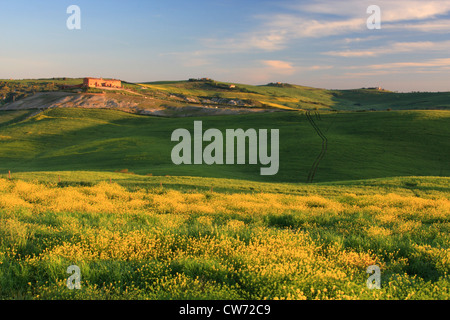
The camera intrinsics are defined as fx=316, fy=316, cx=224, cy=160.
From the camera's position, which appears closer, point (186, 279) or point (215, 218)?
point (186, 279)

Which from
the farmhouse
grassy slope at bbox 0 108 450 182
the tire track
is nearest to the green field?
the tire track

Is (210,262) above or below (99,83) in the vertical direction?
below

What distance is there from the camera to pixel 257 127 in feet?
250

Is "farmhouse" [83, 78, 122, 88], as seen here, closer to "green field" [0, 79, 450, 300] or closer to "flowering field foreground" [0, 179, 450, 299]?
"green field" [0, 79, 450, 300]

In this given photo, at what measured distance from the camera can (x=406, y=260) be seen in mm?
7160

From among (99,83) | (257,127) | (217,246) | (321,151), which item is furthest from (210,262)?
(99,83)

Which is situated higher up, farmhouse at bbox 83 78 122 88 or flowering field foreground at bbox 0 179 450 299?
farmhouse at bbox 83 78 122 88

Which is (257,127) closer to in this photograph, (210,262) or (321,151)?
(321,151)

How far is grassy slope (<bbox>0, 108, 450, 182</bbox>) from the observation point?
1818 inches

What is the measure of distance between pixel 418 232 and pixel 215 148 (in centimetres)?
5017

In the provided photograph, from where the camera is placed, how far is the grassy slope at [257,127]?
152 ft
